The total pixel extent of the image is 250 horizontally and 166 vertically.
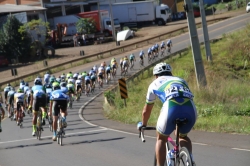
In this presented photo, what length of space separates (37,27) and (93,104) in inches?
1494

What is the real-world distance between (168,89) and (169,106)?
0.25 m

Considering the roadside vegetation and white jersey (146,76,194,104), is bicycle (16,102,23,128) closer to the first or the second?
the roadside vegetation

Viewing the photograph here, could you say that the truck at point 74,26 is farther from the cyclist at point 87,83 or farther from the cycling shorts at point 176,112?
the cycling shorts at point 176,112

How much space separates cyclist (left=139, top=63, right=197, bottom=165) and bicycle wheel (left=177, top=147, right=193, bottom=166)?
152 millimetres

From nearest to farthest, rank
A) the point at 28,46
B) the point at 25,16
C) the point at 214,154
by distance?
the point at 214,154 → the point at 28,46 → the point at 25,16

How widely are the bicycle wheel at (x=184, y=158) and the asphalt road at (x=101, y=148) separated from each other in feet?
9.95

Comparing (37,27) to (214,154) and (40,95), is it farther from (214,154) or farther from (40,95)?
(214,154)

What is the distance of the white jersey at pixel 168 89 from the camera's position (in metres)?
7.29

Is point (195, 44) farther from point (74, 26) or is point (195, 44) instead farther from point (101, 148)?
point (74, 26)

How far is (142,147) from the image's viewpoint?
13680 mm

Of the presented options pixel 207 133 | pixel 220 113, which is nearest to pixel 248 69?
pixel 220 113

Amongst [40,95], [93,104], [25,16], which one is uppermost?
[25,16]

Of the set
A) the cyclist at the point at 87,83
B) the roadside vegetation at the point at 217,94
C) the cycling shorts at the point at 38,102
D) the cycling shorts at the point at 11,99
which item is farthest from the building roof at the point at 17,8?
the cycling shorts at the point at 38,102

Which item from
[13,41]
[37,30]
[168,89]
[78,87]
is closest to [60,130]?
[168,89]
